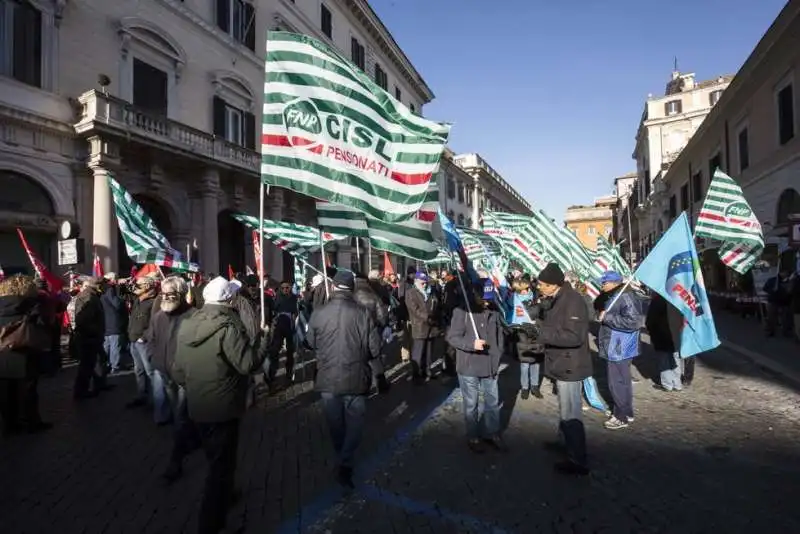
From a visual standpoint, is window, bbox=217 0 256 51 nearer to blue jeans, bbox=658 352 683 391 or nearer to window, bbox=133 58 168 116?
window, bbox=133 58 168 116

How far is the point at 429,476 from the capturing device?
412 cm

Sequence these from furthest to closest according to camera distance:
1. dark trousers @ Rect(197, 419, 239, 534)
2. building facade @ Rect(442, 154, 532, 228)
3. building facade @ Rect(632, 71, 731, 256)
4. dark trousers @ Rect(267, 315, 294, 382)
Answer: building facade @ Rect(442, 154, 532, 228) < building facade @ Rect(632, 71, 731, 256) < dark trousers @ Rect(267, 315, 294, 382) < dark trousers @ Rect(197, 419, 239, 534)

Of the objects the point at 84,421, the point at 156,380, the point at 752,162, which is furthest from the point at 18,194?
the point at 752,162

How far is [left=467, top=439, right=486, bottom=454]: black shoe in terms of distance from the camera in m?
4.58

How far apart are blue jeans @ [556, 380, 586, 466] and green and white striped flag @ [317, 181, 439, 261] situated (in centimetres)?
179

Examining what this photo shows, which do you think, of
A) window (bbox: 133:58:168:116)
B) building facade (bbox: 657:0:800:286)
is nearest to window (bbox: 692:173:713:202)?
building facade (bbox: 657:0:800:286)

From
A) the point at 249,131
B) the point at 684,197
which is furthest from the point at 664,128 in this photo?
the point at 249,131

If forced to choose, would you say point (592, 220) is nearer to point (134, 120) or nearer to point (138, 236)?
point (134, 120)

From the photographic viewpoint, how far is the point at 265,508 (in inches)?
142

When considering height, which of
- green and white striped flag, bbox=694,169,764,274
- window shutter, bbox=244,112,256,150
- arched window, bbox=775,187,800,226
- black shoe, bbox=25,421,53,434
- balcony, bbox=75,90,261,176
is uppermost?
window shutter, bbox=244,112,256,150

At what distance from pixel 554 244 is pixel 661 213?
35061 millimetres

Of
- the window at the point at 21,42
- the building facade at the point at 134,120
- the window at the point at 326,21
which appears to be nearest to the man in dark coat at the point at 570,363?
the building facade at the point at 134,120

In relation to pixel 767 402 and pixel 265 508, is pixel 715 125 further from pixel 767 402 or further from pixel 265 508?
pixel 265 508

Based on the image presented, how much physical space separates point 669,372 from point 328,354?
5584mm
